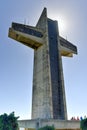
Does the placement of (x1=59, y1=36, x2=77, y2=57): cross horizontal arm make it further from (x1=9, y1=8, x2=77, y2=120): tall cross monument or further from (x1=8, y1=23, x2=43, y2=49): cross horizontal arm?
(x1=8, y1=23, x2=43, y2=49): cross horizontal arm

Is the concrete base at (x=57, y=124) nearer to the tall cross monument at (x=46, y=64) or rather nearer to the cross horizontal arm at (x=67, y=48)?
the tall cross monument at (x=46, y=64)

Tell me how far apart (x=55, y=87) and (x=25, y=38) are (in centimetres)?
861

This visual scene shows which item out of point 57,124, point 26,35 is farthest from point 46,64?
point 57,124

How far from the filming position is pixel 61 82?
26953 millimetres

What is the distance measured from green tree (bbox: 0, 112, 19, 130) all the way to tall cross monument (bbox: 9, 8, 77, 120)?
11.3m

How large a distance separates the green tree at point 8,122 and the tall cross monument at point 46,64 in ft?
37.0

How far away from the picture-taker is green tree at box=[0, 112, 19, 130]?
488 inches

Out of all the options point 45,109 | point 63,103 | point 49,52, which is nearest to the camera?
point 45,109

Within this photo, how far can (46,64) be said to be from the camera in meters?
Answer: 26.6

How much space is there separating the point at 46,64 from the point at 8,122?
48.5ft

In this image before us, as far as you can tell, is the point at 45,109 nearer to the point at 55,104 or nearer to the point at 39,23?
the point at 55,104

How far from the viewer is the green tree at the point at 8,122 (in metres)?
12.4

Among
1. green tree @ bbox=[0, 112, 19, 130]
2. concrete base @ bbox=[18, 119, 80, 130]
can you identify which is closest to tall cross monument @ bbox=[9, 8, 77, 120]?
concrete base @ bbox=[18, 119, 80, 130]

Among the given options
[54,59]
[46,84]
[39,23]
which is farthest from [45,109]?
[39,23]
